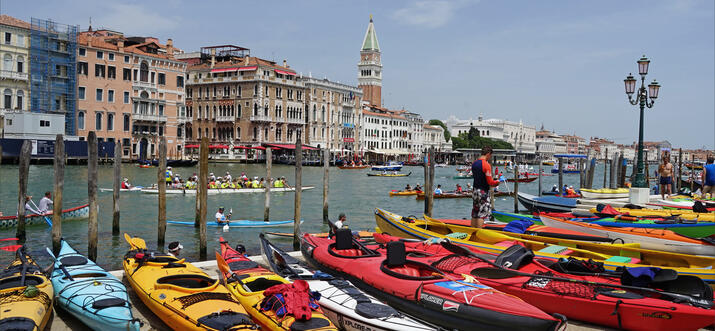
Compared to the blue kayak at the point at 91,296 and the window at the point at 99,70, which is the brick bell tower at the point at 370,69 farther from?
the blue kayak at the point at 91,296

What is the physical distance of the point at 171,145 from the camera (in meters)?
58.4

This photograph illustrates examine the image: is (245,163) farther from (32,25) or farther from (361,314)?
(361,314)

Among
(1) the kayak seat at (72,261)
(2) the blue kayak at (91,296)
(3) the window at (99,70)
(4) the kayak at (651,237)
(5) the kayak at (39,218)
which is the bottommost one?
(5) the kayak at (39,218)

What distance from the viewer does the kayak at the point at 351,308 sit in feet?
19.4

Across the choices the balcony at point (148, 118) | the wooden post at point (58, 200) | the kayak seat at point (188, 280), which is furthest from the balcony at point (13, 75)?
the kayak seat at point (188, 280)

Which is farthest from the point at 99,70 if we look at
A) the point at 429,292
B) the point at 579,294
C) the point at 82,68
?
the point at 579,294

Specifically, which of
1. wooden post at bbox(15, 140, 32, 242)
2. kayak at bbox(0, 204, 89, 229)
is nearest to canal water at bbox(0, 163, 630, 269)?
kayak at bbox(0, 204, 89, 229)

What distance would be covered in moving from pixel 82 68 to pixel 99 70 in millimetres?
1536

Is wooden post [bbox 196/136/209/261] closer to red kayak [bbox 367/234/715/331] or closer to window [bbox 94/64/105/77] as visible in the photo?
red kayak [bbox 367/234/715/331]

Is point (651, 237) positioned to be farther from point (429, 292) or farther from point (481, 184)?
point (429, 292)

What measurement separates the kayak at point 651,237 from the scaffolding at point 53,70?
48741mm

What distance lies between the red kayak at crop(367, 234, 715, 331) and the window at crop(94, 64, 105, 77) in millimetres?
51568

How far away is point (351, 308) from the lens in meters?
6.38

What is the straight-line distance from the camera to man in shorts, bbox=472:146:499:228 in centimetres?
974
